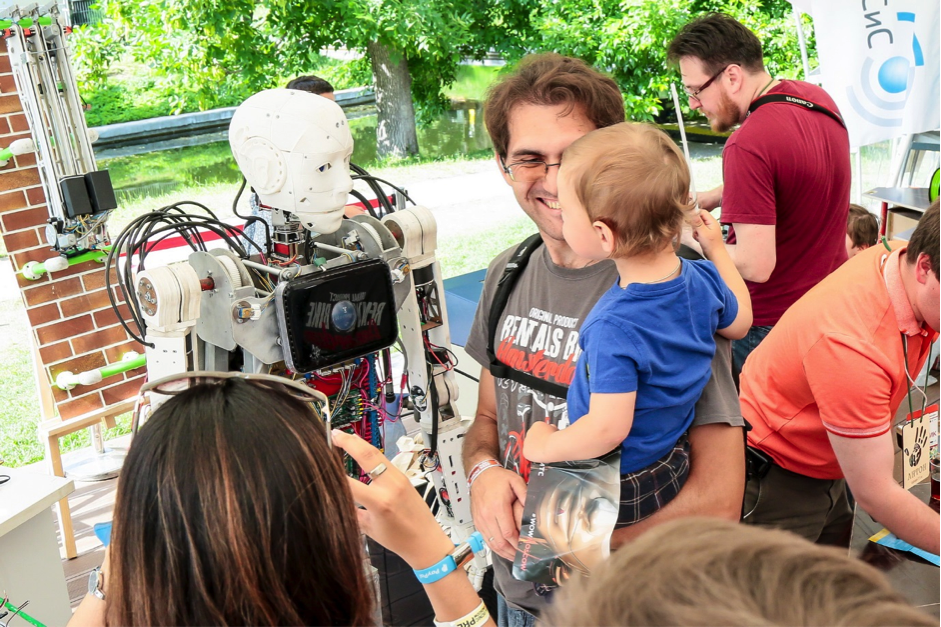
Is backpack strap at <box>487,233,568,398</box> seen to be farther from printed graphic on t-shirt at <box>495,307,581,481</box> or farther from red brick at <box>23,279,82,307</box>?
red brick at <box>23,279,82,307</box>

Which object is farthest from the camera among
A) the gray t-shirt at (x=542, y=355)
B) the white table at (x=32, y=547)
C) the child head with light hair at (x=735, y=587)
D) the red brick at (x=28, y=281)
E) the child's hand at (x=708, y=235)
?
the red brick at (x=28, y=281)

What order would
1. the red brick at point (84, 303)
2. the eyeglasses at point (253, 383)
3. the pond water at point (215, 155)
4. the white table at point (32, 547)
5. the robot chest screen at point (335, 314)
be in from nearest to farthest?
1. the eyeglasses at point (253, 383)
2. the robot chest screen at point (335, 314)
3. the white table at point (32, 547)
4. the red brick at point (84, 303)
5. the pond water at point (215, 155)

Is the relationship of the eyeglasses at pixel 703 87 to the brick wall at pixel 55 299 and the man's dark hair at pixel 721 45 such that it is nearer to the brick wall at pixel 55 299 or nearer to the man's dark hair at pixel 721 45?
the man's dark hair at pixel 721 45

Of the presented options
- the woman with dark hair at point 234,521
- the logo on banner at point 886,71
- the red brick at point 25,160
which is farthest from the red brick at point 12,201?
the logo on banner at point 886,71

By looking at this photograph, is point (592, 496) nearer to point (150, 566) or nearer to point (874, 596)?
point (150, 566)

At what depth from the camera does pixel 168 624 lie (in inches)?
30.8

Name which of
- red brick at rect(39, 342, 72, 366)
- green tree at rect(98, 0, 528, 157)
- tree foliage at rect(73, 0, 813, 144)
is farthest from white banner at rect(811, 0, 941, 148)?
green tree at rect(98, 0, 528, 157)

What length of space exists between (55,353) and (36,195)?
619mm

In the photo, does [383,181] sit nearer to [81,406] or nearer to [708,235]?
[708,235]

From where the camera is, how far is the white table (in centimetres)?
199

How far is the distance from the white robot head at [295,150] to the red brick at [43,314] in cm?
162

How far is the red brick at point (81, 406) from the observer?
3.13 metres

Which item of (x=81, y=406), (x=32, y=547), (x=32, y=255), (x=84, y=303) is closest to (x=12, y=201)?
(x=32, y=255)

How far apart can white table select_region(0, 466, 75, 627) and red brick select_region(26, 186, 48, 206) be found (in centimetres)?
126
